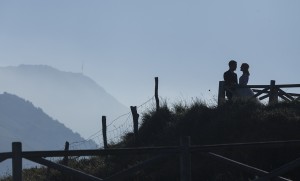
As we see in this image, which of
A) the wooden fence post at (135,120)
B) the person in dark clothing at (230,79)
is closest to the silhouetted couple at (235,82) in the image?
the person in dark clothing at (230,79)

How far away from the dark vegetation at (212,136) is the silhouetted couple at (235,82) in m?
0.54

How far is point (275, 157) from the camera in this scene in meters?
17.3

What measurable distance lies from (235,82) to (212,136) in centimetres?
222

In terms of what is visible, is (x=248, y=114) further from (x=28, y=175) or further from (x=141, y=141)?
(x=28, y=175)

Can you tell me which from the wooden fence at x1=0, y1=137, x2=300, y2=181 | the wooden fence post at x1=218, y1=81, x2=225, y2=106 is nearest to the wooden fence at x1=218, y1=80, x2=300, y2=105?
the wooden fence post at x1=218, y1=81, x2=225, y2=106

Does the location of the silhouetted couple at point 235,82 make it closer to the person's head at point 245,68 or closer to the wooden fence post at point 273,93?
the person's head at point 245,68

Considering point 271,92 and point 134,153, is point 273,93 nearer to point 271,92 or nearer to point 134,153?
point 271,92

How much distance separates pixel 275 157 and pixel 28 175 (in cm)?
962

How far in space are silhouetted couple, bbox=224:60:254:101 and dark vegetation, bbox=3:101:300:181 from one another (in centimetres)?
54

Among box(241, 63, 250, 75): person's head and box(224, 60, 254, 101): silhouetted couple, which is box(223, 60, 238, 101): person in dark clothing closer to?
box(224, 60, 254, 101): silhouetted couple

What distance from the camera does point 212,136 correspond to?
20219 mm

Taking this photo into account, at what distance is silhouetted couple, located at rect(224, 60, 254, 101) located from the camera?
20805 mm

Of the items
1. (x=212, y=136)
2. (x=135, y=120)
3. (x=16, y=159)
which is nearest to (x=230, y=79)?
(x=212, y=136)

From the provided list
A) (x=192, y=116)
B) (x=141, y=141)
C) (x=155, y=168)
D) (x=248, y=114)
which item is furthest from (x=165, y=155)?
(x=141, y=141)
